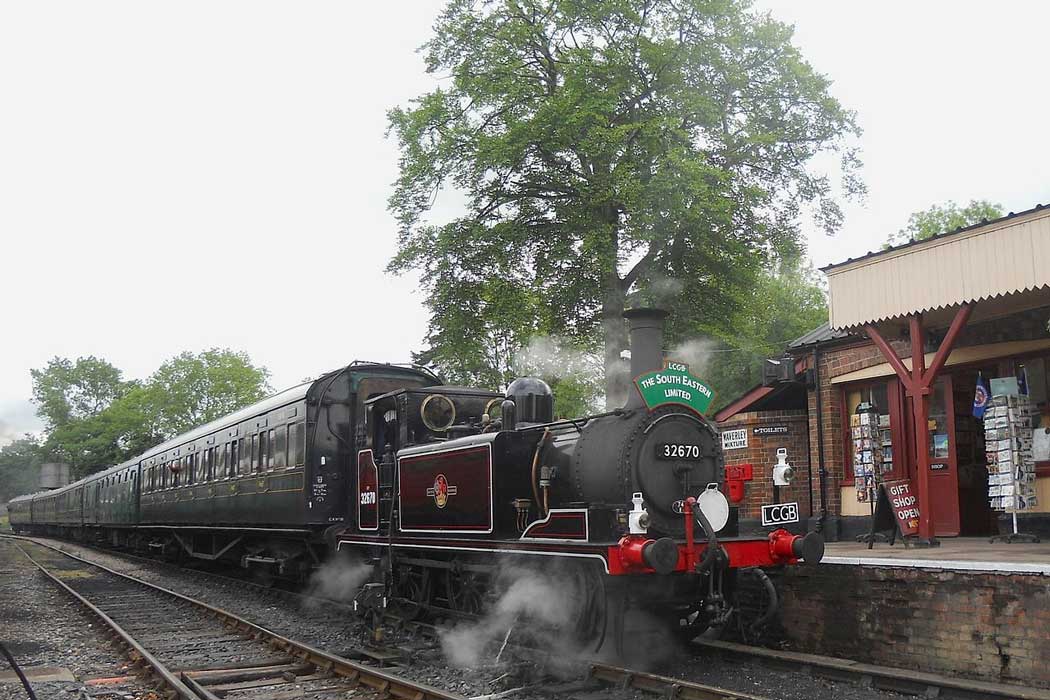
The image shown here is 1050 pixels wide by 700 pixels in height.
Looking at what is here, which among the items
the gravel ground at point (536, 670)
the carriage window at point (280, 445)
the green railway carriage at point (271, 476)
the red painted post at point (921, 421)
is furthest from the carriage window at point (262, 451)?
the red painted post at point (921, 421)

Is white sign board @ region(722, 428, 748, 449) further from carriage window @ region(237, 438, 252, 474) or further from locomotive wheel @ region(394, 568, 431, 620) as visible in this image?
carriage window @ region(237, 438, 252, 474)

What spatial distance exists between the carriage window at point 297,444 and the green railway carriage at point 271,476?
0.5 inches

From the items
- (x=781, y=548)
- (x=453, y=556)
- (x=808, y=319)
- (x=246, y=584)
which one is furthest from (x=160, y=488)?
(x=808, y=319)

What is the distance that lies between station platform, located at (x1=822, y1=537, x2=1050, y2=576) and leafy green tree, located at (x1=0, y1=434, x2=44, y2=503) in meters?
88.3

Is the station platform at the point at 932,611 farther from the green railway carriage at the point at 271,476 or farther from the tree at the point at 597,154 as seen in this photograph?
the tree at the point at 597,154

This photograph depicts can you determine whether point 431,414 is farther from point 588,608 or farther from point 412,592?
point 588,608

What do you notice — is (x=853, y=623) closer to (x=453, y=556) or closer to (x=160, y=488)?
(x=453, y=556)

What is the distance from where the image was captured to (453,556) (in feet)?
30.8

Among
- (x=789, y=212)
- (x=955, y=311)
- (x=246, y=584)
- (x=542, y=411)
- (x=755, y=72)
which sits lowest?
(x=246, y=584)

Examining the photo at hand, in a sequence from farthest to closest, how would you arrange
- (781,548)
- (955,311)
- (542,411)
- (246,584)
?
(246,584) → (955,311) → (542,411) → (781,548)

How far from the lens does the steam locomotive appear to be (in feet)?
24.9

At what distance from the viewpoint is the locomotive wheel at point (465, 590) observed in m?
9.13

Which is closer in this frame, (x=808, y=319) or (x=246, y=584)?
(x=246, y=584)

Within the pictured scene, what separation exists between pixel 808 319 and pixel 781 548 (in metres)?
39.9
